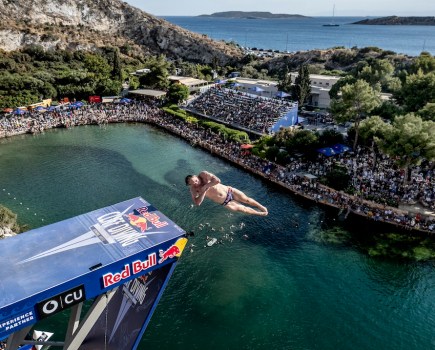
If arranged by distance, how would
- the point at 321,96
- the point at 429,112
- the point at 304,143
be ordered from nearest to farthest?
the point at 429,112
the point at 304,143
the point at 321,96

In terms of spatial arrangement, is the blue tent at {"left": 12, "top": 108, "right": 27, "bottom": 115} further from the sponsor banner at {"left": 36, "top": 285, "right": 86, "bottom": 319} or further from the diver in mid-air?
the sponsor banner at {"left": 36, "top": 285, "right": 86, "bottom": 319}

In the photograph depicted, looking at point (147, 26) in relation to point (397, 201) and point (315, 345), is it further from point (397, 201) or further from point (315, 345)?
point (315, 345)

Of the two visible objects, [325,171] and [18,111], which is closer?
[325,171]

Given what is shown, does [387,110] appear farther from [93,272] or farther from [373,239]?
[93,272]

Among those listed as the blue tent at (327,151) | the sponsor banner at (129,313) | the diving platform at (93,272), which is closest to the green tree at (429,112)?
the blue tent at (327,151)

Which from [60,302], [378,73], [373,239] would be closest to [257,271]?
[373,239]

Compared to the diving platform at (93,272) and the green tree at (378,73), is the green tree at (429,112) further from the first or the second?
the diving platform at (93,272)
